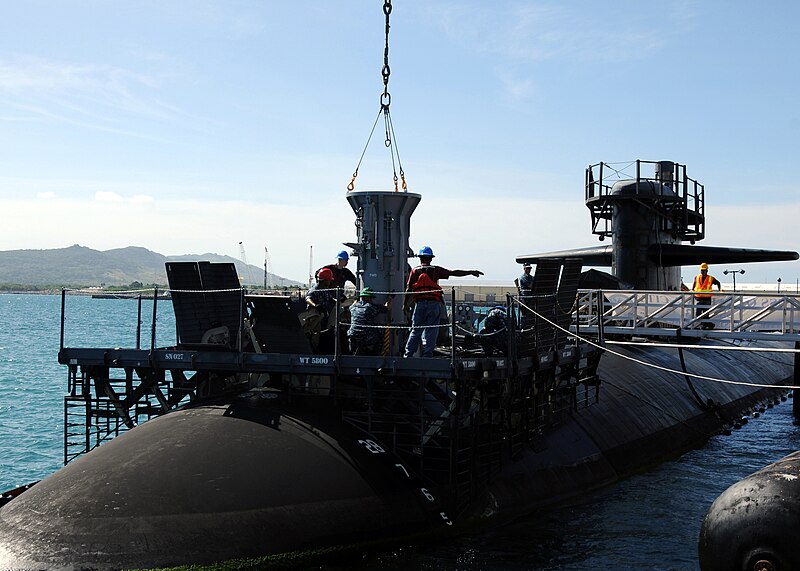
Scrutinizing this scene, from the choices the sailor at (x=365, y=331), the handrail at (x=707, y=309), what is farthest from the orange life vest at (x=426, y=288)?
the handrail at (x=707, y=309)

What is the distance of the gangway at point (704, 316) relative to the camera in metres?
20.4

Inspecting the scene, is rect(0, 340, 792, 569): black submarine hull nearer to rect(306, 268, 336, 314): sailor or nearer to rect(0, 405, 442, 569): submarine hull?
rect(0, 405, 442, 569): submarine hull

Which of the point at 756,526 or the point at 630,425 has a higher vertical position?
the point at 756,526

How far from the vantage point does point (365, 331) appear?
1452 centimetres

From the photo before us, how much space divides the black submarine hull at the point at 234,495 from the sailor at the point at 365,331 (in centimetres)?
140

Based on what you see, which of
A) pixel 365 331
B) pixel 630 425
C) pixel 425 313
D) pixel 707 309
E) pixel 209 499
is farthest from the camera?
pixel 707 309

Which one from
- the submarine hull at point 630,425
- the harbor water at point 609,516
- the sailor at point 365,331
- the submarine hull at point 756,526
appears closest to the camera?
the submarine hull at point 756,526

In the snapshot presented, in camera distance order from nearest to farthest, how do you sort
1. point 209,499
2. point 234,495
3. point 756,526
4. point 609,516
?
point 756,526
point 209,499
point 234,495
point 609,516

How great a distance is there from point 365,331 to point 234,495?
4.20 metres

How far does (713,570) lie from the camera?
10.4 m

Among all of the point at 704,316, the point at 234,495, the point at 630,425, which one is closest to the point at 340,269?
the point at 234,495

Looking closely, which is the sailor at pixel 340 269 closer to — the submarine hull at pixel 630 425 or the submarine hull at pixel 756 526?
the submarine hull at pixel 630 425

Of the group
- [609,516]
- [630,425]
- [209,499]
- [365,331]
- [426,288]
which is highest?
[426,288]

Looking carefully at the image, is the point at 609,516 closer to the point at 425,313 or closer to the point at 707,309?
the point at 425,313
